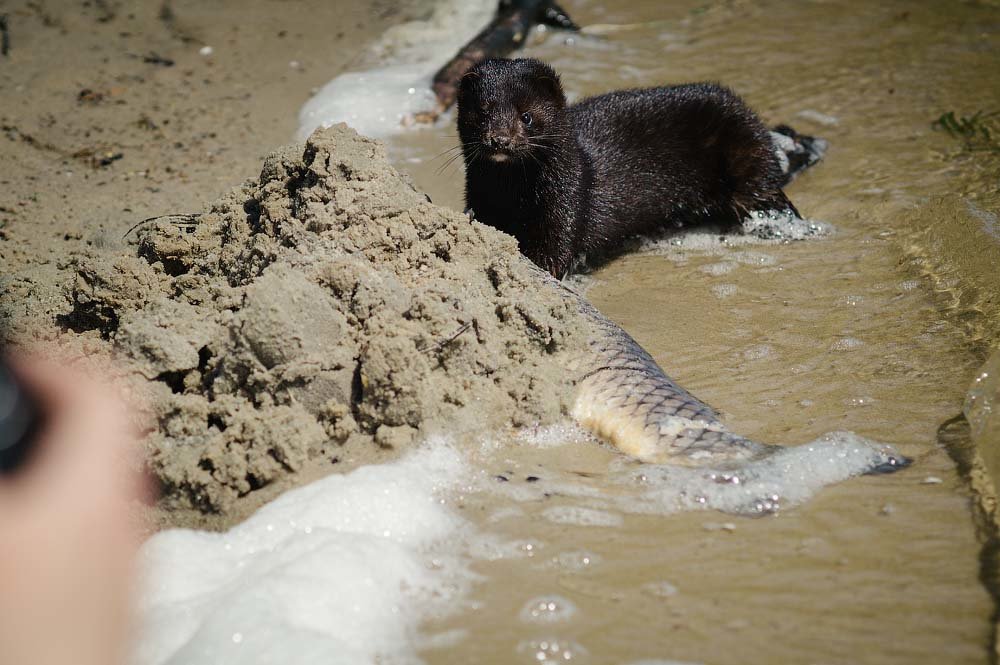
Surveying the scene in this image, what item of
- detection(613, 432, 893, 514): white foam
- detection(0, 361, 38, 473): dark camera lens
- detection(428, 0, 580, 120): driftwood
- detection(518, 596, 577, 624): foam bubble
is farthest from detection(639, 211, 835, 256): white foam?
detection(0, 361, 38, 473): dark camera lens

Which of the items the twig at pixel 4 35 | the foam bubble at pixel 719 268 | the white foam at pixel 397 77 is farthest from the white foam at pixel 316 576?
the twig at pixel 4 35

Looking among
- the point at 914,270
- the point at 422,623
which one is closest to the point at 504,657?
the point at 422,623

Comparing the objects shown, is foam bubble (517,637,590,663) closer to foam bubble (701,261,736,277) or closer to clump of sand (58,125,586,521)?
clump of sand (58,125,586,521)

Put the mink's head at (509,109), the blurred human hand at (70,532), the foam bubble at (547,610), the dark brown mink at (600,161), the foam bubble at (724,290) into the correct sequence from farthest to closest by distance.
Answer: the dark brown mink at (600,161) → the mink's head at (509,109) → the foam bubble at (724,290) → the blurred human hand at (70,532) → the foam bubble at (547,610)

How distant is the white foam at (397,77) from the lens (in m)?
7.09

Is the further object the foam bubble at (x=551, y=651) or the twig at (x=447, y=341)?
the twig at (x=447, y=341)

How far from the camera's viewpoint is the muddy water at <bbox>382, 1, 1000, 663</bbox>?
7.94 feet

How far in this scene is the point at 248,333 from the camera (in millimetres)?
3125

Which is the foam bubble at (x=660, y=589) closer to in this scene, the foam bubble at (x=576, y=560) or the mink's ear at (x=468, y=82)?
the foam bubble at (x=576, y=560)

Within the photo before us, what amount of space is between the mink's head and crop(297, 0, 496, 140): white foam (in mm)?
1968

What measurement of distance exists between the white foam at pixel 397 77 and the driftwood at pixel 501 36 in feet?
0.45

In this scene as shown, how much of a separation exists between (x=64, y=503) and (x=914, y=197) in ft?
16.7

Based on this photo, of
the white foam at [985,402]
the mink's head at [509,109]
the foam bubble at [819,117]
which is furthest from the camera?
the foam bubble at [819,117]

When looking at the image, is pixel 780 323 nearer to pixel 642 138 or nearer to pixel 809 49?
pixel 642 138
